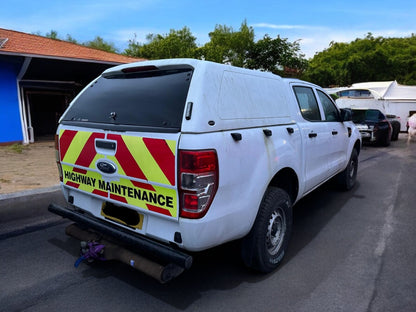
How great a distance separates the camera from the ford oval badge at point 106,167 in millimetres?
2518

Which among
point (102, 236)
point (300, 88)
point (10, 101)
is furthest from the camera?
point (10, 101)

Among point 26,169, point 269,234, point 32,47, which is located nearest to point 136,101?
point 269,234

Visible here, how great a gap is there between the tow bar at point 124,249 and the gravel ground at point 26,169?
2.88 m

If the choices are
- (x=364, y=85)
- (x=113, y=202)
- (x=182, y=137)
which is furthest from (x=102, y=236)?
(x=364, y=85)

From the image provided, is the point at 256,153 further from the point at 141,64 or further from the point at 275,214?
the point at 141,64

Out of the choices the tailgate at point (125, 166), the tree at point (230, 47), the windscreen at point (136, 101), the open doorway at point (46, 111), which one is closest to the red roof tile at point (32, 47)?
the open doorway at point (46, 111)

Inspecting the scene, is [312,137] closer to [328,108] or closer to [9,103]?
[328,108]

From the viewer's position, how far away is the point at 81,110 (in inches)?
119

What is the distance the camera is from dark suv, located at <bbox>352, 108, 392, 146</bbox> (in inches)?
506

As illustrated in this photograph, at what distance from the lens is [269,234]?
9.70 ft

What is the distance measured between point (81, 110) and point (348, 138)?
14.3 ft

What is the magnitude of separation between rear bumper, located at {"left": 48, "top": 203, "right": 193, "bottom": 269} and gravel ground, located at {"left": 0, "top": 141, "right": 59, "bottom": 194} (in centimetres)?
288

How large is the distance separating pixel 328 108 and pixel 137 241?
359cm

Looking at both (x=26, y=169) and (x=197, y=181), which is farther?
(x=26, y=169)
